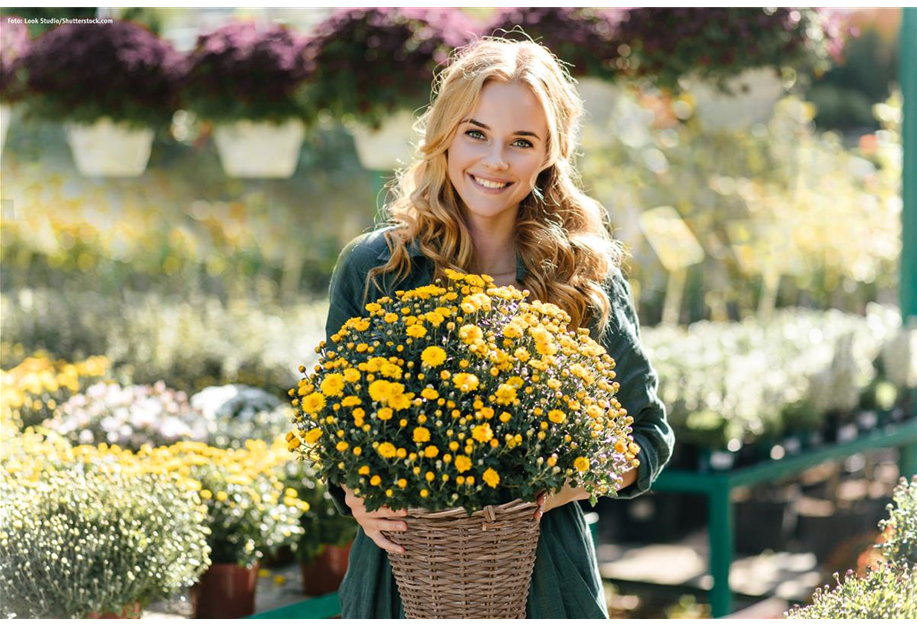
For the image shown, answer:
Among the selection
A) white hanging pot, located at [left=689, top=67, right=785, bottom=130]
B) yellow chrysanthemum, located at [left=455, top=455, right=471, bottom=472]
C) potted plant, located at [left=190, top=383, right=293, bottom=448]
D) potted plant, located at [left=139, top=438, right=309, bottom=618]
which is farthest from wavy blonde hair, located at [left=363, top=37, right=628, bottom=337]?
white hanging pot, located at [left=689, top=67, right=785, bottom=130]

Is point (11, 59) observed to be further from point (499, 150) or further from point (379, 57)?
point (499, 150)

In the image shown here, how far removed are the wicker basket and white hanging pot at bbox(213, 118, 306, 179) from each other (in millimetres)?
3451

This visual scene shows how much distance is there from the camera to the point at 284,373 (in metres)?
4.89

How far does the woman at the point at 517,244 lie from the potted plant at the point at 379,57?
2.14m

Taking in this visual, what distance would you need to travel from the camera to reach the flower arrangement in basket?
5.33 ft

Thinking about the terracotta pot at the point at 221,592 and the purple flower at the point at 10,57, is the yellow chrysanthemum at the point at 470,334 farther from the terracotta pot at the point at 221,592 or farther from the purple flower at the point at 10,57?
the purple flower at the point at 10,57

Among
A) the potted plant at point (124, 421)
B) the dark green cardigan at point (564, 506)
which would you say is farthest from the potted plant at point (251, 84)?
the dark green cardigan at point (564, 506)

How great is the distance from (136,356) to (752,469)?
2.62 m

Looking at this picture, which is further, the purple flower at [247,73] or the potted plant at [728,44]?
the purple flower at [247,73]

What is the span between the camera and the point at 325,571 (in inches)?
118

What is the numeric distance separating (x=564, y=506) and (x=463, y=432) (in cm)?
47

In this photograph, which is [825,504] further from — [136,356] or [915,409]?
[136,356]

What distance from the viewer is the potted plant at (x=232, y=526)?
2729mm

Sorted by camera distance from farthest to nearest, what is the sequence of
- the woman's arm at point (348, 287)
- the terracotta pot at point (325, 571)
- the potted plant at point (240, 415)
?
the potted plant at point (240, 415) → the terracotta pot at point (325, 571) → the woman's arm at point (348, 287)
